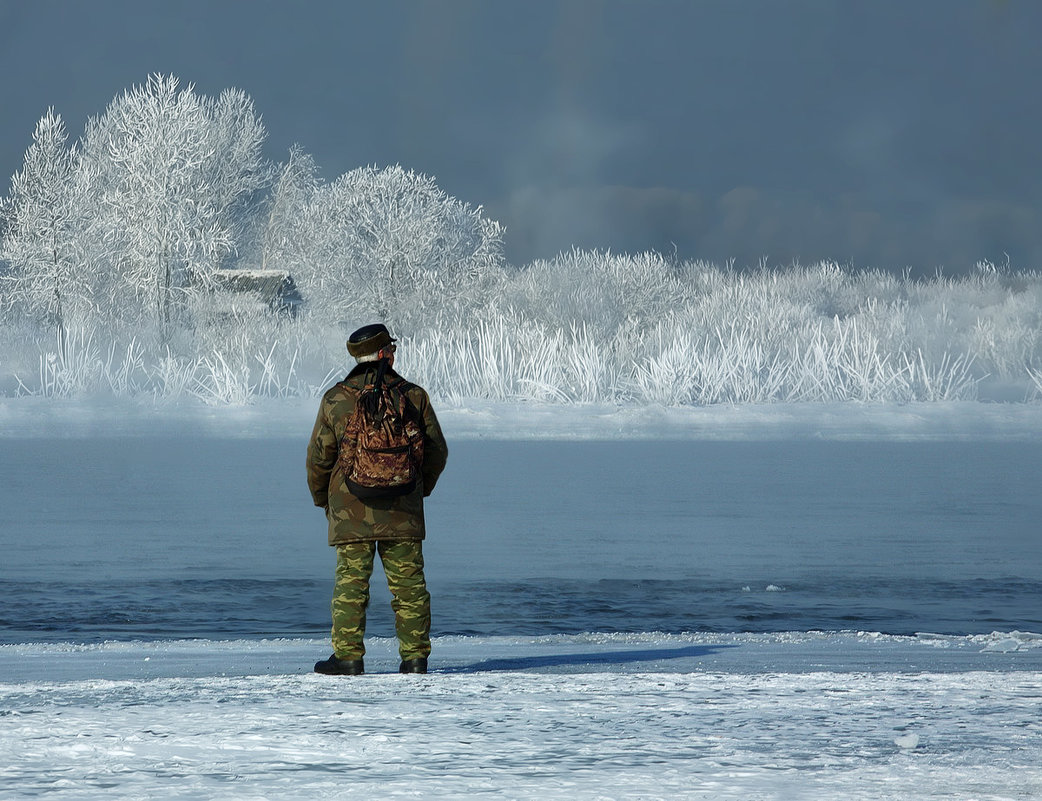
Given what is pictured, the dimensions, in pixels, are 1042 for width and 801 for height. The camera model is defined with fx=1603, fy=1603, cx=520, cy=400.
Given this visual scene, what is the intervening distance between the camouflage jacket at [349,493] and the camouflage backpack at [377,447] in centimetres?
5

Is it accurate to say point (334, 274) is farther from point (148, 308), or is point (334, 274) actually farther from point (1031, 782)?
point (1031, 782)

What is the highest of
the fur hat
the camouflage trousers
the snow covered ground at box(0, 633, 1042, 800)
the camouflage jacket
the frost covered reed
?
the frost covered reed

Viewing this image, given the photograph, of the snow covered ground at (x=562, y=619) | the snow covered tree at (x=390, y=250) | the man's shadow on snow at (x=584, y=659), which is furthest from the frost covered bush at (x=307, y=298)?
the man's shadow on snow at (x=584, y=659)

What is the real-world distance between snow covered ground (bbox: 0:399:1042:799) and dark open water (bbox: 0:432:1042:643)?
6cm

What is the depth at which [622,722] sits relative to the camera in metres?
5.46


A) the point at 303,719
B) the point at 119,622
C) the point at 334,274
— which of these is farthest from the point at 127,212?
the point at 303,719

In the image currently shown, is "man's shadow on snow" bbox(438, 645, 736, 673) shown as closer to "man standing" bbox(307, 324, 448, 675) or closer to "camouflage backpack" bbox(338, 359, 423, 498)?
"man standing" bbox(307, 324, 448, 675)

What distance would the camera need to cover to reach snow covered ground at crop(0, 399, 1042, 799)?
4.79m

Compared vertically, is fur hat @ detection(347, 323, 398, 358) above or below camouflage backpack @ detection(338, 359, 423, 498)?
above

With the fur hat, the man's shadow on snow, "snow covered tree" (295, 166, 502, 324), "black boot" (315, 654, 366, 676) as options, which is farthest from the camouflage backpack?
"snow covered tree" (295, 166, 502, 324)

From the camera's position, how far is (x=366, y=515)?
21.6 feet

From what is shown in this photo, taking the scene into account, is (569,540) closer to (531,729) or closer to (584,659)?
(584,659)

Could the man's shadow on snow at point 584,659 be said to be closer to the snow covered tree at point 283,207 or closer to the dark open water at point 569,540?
the dark open water at point 569,540

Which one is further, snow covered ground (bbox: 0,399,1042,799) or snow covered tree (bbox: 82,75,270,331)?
snow covered tree (bbox: 82,75,270,331)
